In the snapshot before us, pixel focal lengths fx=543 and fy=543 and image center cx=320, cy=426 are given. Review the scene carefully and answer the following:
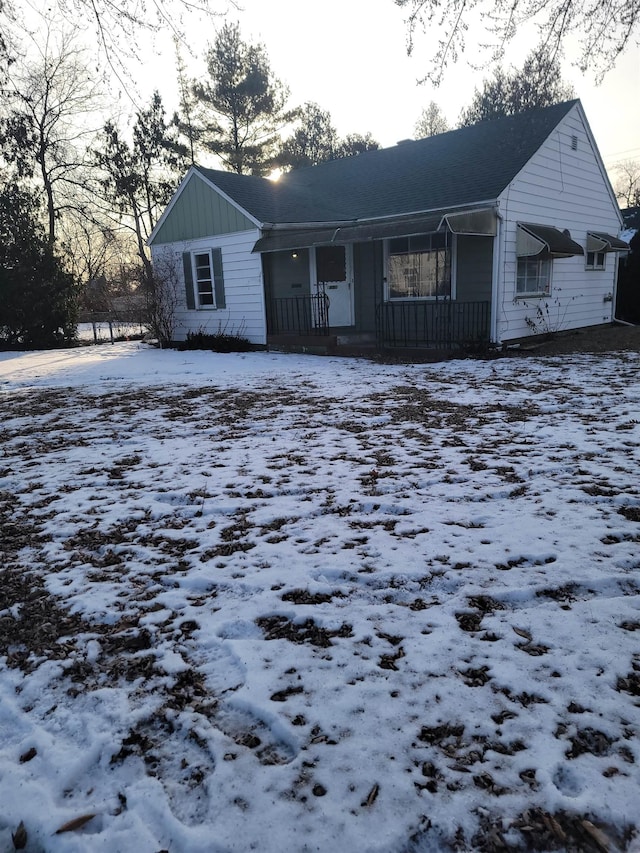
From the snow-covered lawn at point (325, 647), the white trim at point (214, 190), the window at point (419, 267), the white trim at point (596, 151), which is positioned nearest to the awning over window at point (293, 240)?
the white trim at point (214, 190)

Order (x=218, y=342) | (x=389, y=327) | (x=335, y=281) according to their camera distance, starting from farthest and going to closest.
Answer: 1. (x=218, y=342)
2. (x=335, y=281)
3. (x=389, y=327)

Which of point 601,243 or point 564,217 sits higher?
point 564,217

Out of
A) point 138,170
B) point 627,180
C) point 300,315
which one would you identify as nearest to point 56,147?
point 138,170

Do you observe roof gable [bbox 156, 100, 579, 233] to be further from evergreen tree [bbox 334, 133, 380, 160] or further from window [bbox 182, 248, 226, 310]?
evergreen tree [bbox 334, 133, 380, 160]

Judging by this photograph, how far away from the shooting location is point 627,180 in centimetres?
3941

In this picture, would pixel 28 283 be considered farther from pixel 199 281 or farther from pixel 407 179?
pixel 407 179


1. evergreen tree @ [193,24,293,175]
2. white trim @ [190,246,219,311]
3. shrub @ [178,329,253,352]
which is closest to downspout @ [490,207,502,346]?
shrub @ [178,329,253,352]

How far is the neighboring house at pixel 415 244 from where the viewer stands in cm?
1053

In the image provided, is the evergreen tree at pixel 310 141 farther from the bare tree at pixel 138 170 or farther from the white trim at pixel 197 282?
the white trim at pixel 197 282

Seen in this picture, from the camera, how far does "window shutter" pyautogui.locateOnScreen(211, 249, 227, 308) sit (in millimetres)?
13281

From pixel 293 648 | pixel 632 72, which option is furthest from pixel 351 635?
pixel 632 72

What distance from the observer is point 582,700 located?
1.75 metres

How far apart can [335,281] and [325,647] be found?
440 inches

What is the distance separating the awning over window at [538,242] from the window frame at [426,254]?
1.31 metres
